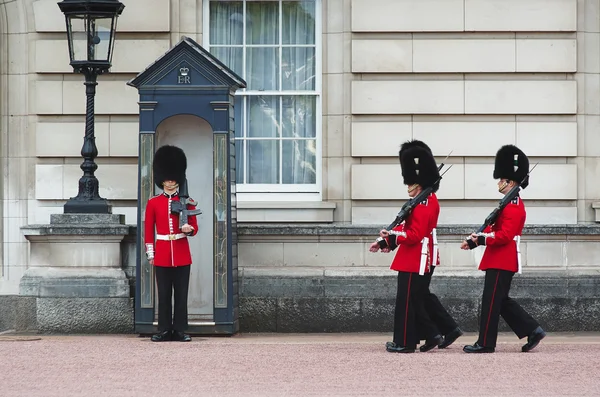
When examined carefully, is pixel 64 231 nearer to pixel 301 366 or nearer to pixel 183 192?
pixel 183 192

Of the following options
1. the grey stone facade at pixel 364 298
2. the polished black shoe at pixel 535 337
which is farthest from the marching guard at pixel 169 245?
the polished black shoe at pixel 535 337

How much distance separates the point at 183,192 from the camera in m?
11.5

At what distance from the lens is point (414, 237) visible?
10406 millimetres

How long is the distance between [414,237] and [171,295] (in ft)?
7.20

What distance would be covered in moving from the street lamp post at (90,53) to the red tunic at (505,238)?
352cm

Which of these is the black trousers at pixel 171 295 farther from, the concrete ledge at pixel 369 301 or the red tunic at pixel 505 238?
the red tunic at pixel 505 238

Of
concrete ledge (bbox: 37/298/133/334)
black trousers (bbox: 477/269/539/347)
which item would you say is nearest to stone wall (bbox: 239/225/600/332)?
concrete ledge (bbox: 37/298/133/334)

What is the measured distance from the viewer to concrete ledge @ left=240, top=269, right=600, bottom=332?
1234 centimetres

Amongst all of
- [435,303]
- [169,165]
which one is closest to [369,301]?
[435,303]

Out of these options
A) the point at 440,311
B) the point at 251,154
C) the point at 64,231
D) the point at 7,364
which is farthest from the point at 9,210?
the point at 440,311

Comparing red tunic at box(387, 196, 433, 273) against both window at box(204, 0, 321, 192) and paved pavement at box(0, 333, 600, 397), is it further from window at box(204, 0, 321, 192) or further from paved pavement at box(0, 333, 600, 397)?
window at box(204, 0, 321, 192)

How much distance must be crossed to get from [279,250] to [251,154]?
103 cm

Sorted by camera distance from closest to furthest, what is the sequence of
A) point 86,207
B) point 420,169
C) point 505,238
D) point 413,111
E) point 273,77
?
point 505,238 → point 420,169 → point 86,207 → point 413,111 → point 273,77

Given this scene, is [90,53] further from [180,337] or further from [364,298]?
[364,298]
